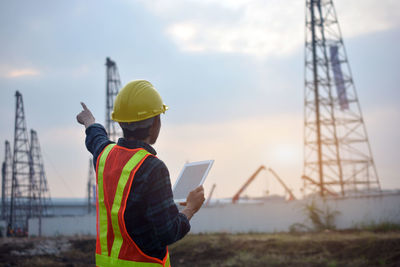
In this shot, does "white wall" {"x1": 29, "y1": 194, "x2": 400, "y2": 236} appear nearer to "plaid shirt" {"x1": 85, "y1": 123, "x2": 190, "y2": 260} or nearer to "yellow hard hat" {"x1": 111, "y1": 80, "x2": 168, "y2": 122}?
"yellow hard hat" {"x1": 111, "y1": 80, "x2": 168, "y2": 122}

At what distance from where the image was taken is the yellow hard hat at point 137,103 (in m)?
2.12

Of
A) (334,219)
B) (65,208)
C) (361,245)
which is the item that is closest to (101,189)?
(361,245)

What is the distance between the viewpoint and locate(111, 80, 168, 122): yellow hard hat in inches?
83.4

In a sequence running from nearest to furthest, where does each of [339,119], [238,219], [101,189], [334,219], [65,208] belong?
[101,189] < [334,219] < [238,219] < [339,119] < [65,208]

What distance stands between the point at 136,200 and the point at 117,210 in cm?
11

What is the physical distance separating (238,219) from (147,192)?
78.0ft

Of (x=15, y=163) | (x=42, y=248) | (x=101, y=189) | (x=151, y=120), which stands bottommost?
(x=42, y=248)

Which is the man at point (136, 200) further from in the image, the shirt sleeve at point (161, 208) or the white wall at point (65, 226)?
the white wall at point (65, 226)

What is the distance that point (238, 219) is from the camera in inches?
984

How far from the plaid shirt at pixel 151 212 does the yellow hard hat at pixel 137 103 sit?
12.8 inches

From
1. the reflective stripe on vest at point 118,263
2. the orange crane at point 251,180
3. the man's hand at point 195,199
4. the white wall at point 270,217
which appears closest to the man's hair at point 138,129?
the man's hand at point 195,199

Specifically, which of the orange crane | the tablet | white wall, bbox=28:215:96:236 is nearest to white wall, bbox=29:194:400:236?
white wall, bbox=28:215:96:236

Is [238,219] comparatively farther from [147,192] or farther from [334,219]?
[147,192]

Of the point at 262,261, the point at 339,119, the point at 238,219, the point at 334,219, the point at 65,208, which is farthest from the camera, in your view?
the point at 65,208
